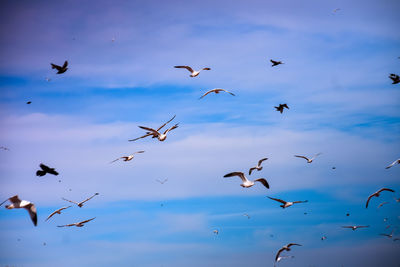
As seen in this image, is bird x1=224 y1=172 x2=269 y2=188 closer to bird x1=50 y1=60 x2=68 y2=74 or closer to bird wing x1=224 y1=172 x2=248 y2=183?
bird wing x1=224 y1=172 x2=248 y2=183

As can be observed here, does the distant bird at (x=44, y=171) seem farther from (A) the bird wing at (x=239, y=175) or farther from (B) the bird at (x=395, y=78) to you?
(B) the bird at (x=395, y=78)

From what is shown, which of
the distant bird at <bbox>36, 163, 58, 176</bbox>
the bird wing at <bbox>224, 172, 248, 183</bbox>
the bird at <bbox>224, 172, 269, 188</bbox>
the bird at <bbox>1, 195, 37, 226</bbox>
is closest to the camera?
the bird at <bbox>1, 195, 37, 226</bbox>

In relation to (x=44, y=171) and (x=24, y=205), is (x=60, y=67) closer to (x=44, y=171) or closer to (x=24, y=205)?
(x=44, y=171)

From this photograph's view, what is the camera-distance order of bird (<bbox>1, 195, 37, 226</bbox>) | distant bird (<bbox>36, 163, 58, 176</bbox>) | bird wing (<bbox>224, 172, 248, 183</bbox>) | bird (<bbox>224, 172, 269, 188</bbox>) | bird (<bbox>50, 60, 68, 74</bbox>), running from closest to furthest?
bird (<bbox>1, 195, 37, 226</bbox>) < distant bird (<bbox>36, 163, 58, 176</bbox>) < bird wing (<bbox>224, 172, 248, 183</bbox>) < bird (<bbox>224, 172, 269, 188</bbox>) < bird (<bbox>50, 60, 68, 74</bbox>)

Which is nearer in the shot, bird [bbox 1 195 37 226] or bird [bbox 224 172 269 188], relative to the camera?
bird [bbox 1 195 37 226]

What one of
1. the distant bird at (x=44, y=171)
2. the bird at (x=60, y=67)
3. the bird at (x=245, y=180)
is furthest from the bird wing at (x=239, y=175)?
the bird at (x=60, y=67)

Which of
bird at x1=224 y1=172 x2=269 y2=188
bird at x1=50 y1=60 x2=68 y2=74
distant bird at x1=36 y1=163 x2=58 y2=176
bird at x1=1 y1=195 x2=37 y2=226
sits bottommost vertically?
bird at x1=1 y1=195 x2=37 y2=226

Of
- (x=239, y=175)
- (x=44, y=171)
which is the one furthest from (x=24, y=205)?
(x=239, y=175)

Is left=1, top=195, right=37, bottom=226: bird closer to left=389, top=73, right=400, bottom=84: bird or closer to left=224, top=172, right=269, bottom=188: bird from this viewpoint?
left=224, top=172, right=269, bottom=188: bird

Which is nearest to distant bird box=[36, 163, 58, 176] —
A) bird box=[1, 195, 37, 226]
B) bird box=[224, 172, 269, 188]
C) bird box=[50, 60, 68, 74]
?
bird box=[1, 195, 37, 226]

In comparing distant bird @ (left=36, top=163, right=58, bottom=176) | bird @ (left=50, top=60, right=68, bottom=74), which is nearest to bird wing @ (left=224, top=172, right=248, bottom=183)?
distant bird @ (left=36, top=163, right=58, bottom=176)

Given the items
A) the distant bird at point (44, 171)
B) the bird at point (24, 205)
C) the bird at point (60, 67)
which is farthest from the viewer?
the bird at point (60, 67)

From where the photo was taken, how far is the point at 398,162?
1258 inches

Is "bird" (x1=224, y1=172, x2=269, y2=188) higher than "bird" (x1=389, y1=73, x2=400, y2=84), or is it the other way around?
"bird" (x1=389, y1=73, x2=400, y2=84)
